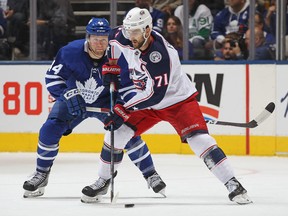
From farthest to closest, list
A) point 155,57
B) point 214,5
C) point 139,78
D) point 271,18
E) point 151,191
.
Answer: point 214,5
point 271,18
point 151,191
point 139,78
point 155,57

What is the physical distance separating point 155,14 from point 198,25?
0.40m

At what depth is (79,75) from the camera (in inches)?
245

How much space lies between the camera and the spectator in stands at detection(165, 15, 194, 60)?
30.7 feet

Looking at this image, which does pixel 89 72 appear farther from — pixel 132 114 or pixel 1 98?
pixel 1 98

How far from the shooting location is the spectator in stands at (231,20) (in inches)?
362

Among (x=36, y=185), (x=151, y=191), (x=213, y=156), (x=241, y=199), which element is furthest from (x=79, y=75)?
(x=241, y=199)

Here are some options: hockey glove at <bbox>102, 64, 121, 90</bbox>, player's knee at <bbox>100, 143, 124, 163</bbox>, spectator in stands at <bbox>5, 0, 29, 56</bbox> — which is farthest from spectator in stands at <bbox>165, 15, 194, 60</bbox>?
player's knee at <bbox>100, 143, 124, 163</bbox>

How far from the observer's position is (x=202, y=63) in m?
9.16

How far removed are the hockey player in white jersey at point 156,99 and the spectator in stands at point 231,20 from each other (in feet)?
11.2

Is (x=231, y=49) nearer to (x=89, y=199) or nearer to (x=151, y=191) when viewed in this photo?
(x=151, y=191)

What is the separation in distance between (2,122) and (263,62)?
242cm

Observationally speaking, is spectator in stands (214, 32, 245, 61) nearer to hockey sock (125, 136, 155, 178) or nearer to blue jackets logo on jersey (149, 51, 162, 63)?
hockey sock (125, 136, 155, 178)

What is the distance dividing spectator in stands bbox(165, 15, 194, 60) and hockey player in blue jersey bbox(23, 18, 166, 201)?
10.5 feet

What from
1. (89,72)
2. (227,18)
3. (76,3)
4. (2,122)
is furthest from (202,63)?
(89,72)
